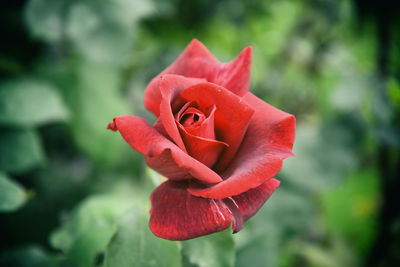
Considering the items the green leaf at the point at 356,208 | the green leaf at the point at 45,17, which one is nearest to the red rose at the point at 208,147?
the green leaf at the point at 45,17

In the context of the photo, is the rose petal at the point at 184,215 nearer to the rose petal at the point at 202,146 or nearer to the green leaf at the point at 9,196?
the rose petal at the point at 202,146

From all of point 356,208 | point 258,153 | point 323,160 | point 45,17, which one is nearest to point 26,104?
point 45,17

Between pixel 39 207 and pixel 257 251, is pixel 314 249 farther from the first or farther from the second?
pixel 39 207

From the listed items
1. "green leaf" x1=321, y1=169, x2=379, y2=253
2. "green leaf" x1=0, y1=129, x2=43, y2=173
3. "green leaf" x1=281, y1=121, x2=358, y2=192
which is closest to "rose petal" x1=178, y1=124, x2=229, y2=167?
"green leaf" x1=0, y1=129, x2=43, y2=173

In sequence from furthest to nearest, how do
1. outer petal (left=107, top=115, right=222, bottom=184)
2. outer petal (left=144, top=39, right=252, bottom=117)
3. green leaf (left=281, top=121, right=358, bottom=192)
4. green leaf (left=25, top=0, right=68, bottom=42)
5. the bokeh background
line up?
green leaf (left=281, top=121, right=358, bottom=192), green leaf (left=25, top=0, right=68, bottom=42), the bokeh background, outer petal (left=144, top=39, right=252, bottom=117), outer petal (left=107, top=115, right=222, bottom=184)

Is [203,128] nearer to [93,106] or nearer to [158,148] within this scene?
[158,148]

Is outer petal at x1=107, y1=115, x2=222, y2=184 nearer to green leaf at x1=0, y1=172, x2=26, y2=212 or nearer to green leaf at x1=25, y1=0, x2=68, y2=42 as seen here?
green leaf at x1=0, y1=172, x2=26, y2=212

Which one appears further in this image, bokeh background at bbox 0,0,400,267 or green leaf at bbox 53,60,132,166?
green leaf at bbox 53,60,132,166
